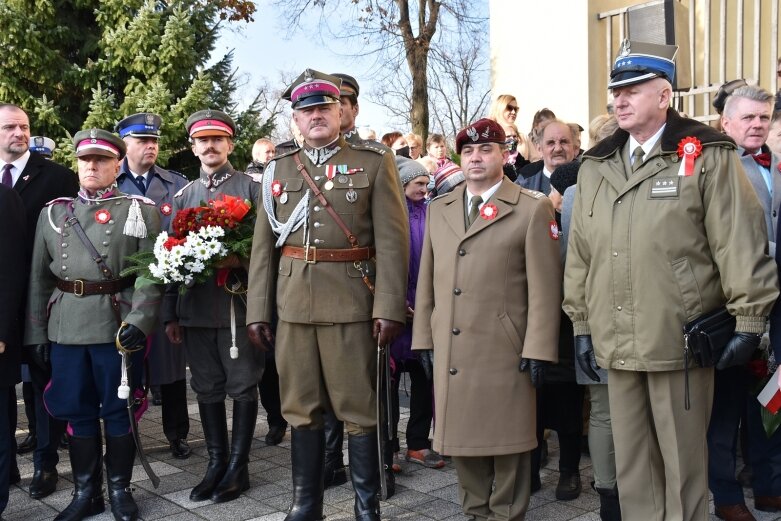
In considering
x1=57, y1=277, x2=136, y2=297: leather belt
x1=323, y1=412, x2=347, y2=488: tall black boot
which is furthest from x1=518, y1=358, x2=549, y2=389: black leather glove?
x1=57, y1=277, x2=136, y2=297: leather belt

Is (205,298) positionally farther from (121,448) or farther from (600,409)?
(600,409)

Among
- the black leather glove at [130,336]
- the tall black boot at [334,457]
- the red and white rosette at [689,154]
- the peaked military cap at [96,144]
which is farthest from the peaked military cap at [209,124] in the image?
the red and white rosette at [689,154]

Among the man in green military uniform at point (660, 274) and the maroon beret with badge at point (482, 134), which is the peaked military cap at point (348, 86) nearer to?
the maroon beret with badge at point (482, 134)

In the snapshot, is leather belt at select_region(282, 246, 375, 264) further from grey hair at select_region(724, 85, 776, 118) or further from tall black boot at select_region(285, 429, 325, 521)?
grey hair at select_region(724, 85, 776, 118)

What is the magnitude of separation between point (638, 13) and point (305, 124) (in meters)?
4.90

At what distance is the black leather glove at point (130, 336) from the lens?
14.6 ft

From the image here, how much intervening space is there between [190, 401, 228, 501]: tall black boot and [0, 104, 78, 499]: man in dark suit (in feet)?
3.14

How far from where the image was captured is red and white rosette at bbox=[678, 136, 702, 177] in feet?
11.4

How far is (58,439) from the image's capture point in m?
5.28

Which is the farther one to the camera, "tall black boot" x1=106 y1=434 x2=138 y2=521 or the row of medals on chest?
"tall black boot" x1=106 y1=434 x2=138 y2=521

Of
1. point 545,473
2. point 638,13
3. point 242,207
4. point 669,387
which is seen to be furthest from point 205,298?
point 638,13

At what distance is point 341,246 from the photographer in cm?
439

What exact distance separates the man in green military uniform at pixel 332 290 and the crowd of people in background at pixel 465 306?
11 mm

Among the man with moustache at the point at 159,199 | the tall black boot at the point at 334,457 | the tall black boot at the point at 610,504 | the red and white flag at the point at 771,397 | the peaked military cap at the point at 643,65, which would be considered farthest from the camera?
the man with moustache at the point at 159,199
